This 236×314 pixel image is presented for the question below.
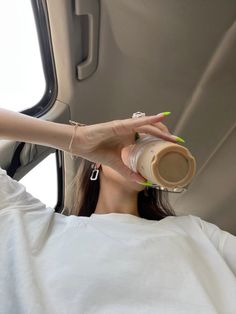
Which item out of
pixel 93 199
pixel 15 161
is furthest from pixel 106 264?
pixel 15 161

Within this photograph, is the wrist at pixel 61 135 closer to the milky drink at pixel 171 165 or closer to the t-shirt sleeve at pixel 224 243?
the milky drink at pixel 171 165

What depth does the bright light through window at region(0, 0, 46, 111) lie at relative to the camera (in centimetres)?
122

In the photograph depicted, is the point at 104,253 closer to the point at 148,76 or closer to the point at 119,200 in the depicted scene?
the point at 119,200

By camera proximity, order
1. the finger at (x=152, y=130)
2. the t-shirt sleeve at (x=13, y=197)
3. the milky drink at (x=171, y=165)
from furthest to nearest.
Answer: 1. the t-shirt sleeve at (x=13, y=197)
2. the finger at (x=152, y=130)
3. the milky drink at (x=171, y=165)

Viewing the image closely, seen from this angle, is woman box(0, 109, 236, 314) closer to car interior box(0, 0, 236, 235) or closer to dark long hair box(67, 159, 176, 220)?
dark long hair box(67, 159, 176, 220)

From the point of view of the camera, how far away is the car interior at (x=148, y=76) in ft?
3.96

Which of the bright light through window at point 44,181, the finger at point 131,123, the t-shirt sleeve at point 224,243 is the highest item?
the finger at point 131,123

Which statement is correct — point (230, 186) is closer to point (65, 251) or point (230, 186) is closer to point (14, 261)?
point (65, 251)

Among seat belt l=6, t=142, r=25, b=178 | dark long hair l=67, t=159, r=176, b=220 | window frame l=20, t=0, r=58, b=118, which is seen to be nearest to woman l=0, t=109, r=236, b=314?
dark long hair l=67, t=159, r=176, b=220

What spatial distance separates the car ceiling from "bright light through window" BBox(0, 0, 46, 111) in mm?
90

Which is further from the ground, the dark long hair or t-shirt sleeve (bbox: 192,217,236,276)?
t-shirt sleeve (bbox: 192,217,236,276)

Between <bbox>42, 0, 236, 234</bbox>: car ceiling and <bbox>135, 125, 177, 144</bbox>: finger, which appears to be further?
<bbox>42, 0, 236, 234</bbox>: car ceiling

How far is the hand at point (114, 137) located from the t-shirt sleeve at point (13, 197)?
0.53ft

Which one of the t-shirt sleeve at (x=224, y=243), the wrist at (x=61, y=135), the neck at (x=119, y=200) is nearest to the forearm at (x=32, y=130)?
Answer: the wrist at (x=61, y=135)
